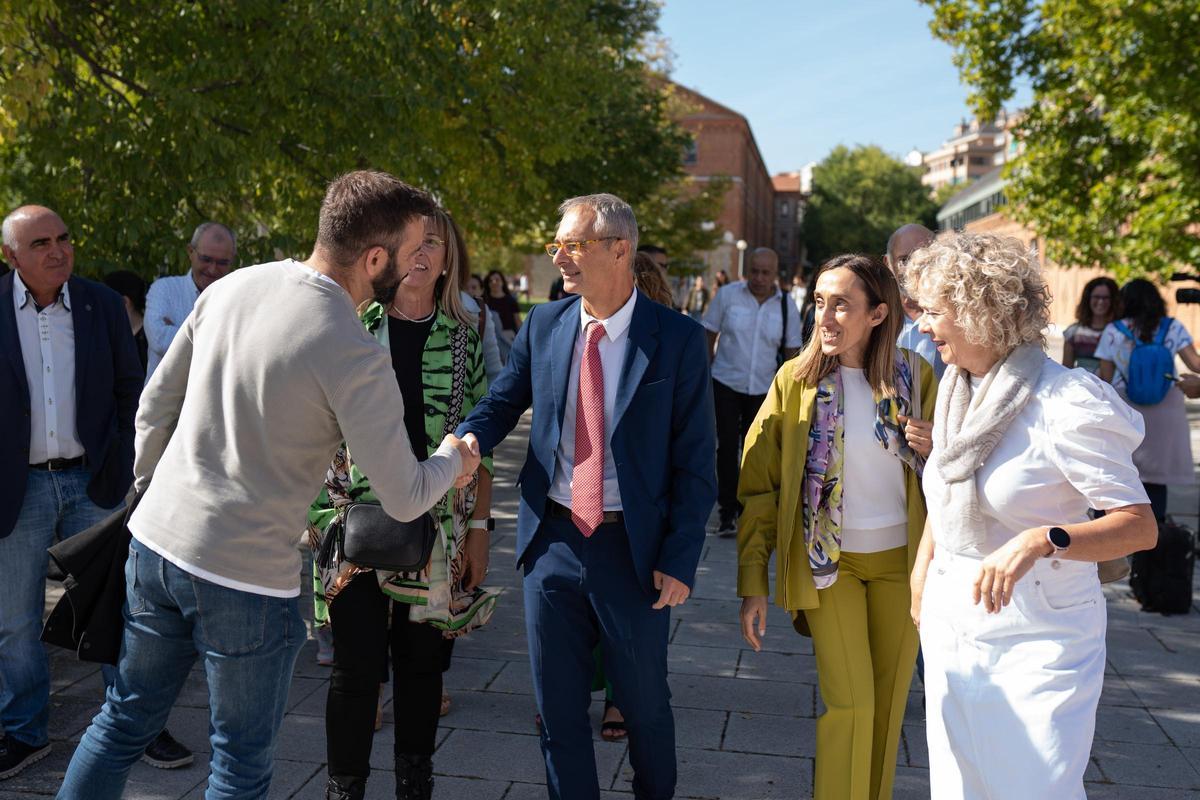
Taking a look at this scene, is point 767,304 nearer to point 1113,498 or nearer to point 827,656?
point 827,656

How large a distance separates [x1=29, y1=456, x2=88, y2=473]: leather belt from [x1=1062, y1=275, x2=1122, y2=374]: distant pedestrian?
624 centimetres

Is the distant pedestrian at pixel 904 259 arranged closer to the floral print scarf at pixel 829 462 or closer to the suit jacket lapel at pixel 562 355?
the floral print scarf at pixel 829 462

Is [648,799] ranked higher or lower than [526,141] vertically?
lower

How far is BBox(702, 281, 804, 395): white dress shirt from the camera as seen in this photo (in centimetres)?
850

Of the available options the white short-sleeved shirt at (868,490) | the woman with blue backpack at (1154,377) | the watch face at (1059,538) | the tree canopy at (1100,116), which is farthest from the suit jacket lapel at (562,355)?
the tree canopy at (1100,116)

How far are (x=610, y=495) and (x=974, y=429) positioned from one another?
41.6 inches

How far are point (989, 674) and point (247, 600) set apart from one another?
5.85 ft

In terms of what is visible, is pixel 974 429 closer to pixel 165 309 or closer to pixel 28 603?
pixel 28 603

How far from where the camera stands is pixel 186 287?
5.40 meters

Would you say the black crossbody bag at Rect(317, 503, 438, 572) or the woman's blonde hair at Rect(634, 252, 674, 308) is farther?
the woman's blonde hair at Rect(634, 252, 674, 308)

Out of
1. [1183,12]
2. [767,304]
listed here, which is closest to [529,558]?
[767,304]

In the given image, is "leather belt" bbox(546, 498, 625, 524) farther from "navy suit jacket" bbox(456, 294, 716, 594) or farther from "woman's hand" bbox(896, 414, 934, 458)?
"woman's hand" bbox(896, 414, 934, 458)

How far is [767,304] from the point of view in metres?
8.68

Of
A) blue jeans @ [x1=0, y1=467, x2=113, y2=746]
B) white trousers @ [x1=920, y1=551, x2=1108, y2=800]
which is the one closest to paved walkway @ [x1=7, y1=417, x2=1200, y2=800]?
blue jeans @ [x1=0, y1=467, x2=113, y2=746]
